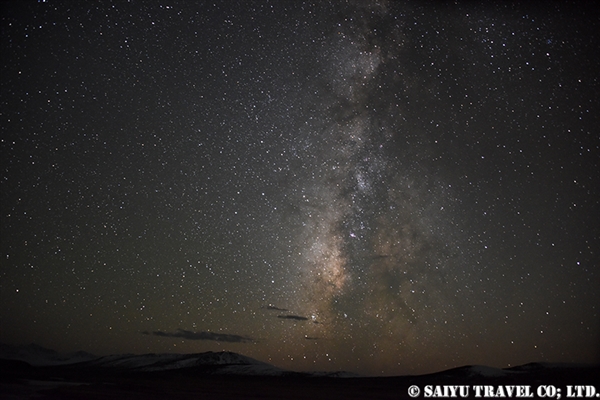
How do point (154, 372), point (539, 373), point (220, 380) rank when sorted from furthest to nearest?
point (220, 380), point (154, 372), point (539, 373)

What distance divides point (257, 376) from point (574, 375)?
6.59 meters

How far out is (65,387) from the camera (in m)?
8.38

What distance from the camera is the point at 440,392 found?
6.32 meters

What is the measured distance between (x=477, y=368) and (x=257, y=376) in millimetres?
5038

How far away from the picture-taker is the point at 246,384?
1012 centimetres

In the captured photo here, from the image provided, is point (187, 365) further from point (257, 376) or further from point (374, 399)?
point (374, 399)

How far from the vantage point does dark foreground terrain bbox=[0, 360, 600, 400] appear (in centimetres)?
722

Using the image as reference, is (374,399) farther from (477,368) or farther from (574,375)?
(574,375)

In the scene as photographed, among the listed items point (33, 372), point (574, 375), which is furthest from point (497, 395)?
point (33, 372)

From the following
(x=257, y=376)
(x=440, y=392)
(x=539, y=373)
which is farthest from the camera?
(x=257, y=376)

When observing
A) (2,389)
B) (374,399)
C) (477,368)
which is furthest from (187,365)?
(477,368)

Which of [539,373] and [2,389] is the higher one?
[539,373]

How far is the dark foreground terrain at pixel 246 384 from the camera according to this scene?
23.7ft

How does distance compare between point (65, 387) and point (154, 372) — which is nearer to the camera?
point (65, 387)
